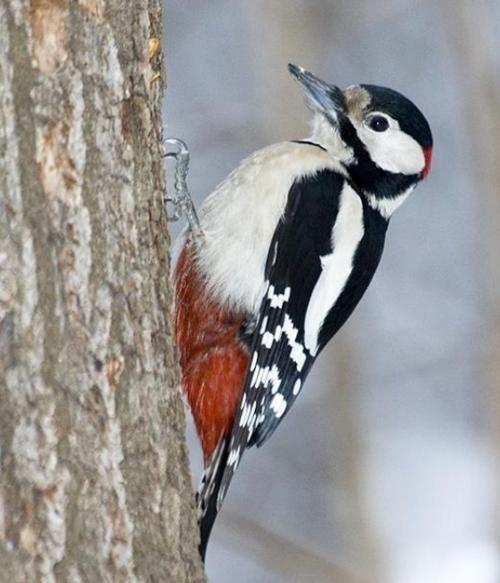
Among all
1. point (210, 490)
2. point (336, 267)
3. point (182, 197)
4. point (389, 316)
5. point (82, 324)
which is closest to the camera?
point (82, 324)

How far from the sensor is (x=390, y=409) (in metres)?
6.70

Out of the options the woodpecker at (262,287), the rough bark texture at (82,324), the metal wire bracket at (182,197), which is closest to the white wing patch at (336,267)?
the woodpecker at (262,287)

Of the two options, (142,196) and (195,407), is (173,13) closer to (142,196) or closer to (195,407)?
(195,407)

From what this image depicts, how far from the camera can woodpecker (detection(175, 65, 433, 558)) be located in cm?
331

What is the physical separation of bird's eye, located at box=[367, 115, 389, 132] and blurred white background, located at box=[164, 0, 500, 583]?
4.47 feet

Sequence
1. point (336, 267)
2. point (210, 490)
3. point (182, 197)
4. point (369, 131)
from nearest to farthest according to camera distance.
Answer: point (210, 490)
point (182, 197)
point (336, 267)
point (369, 131)

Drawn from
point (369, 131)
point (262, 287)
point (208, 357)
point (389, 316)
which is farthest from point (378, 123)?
point (389, 316)

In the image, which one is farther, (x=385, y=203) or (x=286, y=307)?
(x=385, y=203)

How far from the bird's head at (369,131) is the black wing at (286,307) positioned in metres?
0.22

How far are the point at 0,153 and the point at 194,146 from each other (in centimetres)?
367

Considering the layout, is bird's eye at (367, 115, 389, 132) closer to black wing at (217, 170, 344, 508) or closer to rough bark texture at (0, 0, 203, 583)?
black wing at (217, 170, 344, 508)

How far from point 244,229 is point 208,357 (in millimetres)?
349

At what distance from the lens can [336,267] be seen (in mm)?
3469

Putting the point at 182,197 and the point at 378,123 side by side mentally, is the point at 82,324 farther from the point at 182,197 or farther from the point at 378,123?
the point at 378,123
